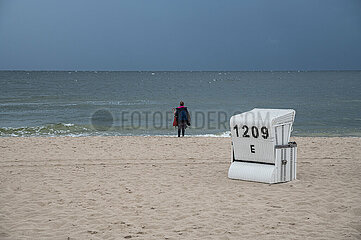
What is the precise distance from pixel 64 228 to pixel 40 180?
341cm

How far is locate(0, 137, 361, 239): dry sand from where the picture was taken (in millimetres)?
6035

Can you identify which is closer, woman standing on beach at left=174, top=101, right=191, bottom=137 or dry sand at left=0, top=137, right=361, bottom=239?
dry sand at left=0, top=137, right=361, bottom=239

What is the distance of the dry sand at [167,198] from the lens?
604 centimetres

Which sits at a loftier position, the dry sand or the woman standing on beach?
the woman standing on beach

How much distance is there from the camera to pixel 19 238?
571 centimetres

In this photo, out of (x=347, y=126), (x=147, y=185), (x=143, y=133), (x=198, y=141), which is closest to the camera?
(x=147, y=185)

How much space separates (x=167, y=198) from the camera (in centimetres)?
770

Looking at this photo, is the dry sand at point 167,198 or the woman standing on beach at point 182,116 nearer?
the dry sand at point 167,198

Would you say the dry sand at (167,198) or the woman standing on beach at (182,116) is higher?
the woman standing on beach at (182,116)

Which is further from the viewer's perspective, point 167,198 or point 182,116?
point 182,116

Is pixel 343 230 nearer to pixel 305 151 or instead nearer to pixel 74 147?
Result: pixel 305 151

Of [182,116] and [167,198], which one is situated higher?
[182,116]

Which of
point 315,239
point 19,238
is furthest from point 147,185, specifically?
point 315,239

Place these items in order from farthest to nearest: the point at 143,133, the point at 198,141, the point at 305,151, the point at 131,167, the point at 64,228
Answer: the point at 143,133, the point at 198,141, the point at 305,151, the point at 131,167, the point at 64,228
